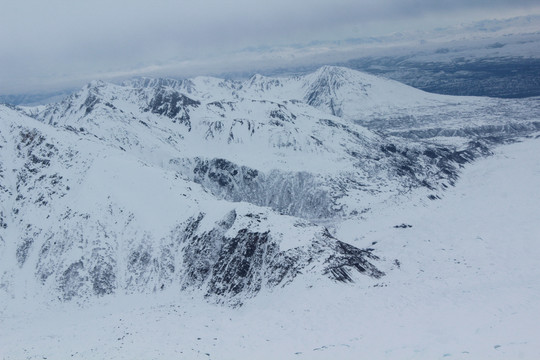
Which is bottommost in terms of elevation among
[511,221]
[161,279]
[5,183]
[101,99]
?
[511,221]

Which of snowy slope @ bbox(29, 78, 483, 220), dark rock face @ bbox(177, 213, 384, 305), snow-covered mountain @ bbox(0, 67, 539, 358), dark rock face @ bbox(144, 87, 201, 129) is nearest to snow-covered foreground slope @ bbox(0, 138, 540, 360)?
dark rock face @ bbox(177, 213, 384, 305)

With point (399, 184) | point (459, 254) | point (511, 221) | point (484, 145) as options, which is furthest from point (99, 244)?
point (484, 145)

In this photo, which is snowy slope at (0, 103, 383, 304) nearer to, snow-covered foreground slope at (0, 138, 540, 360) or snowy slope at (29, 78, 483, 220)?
snow-covered foreground slope at (0, 138, 540, 360)

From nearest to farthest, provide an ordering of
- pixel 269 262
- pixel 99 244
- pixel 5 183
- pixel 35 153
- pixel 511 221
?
pixel 269 262
pixel 99 244
pixel 5 183
pixel 35 153
pixel 511 221

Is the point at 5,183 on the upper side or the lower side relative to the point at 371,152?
upper

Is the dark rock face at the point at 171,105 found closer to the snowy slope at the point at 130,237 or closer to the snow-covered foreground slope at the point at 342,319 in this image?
the snowy slope at the point at 130,237

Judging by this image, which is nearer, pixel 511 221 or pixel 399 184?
pixel 511 221

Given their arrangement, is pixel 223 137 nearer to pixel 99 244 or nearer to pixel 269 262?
pixel 99 244

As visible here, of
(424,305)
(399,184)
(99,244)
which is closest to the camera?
(424,305)
